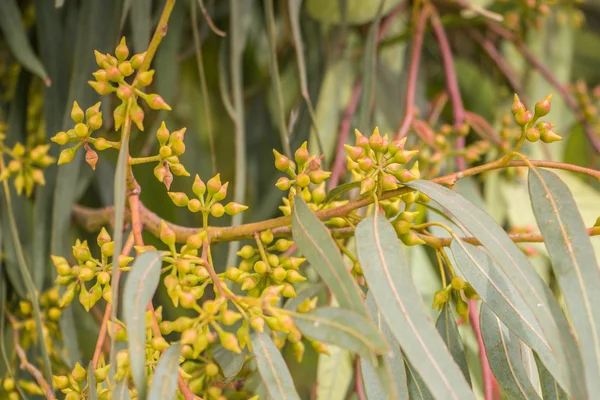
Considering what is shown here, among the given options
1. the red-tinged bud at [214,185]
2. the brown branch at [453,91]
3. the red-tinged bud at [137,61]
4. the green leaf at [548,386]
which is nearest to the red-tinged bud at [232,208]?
the red-tinged bud at [214,185]

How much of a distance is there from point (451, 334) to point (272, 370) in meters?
0.16

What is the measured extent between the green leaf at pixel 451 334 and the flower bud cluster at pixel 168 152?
23 centimetres

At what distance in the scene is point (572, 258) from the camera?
0.39m

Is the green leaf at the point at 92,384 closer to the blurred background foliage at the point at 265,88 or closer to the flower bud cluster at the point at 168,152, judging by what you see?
the flower bud cluster at the point at 168,152

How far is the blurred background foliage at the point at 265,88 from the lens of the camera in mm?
689

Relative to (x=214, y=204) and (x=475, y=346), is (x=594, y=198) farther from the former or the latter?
(x=214, y=204)

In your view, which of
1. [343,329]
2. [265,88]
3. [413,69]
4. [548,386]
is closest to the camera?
[343,329]

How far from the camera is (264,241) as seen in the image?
46 centimetres

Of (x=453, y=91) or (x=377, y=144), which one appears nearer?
(x=377, y=144)

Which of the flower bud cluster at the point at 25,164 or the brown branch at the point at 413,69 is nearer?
the flower bud cluster at the point at 25,164

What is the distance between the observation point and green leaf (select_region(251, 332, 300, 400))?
390 mm

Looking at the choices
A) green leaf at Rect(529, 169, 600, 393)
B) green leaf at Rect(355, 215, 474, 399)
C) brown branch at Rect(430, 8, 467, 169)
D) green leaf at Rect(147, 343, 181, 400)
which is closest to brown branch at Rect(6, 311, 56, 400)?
green leaf at Rect(147, 343, 181, 400)

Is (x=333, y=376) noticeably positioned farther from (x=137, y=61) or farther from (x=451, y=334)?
(x=137, y=61)

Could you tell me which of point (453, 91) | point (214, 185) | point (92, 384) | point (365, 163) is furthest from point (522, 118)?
point (453, 91)
